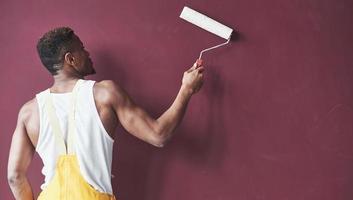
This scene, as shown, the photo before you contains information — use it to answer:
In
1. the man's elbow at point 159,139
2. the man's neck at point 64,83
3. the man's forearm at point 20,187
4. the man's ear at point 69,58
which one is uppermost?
the man's ear at point 69,58

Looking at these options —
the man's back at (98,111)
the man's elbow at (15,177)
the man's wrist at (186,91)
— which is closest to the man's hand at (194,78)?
the man's wrist at (186,91)

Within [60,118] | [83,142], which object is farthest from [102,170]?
[60,118]

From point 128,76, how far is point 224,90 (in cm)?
39

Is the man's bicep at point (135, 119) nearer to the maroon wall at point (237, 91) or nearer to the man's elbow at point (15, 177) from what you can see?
the maroon wall at point (237, 91)

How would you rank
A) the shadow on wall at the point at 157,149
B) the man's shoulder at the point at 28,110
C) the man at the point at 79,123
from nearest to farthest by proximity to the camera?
the man at the point at 79,123
the man's shoulder at the point at 28,110
the shadow on wall at the point at 157,149

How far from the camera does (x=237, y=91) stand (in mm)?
1816

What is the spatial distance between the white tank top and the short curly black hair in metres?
0.12

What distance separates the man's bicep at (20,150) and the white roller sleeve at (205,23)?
738mm

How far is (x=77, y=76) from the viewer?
5.56 feet

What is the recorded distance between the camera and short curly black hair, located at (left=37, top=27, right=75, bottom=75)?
1.65 metres

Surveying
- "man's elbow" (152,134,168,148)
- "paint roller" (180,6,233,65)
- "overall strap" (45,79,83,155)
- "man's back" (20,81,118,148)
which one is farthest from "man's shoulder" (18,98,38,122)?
"paint roller" (180,6,233,65)

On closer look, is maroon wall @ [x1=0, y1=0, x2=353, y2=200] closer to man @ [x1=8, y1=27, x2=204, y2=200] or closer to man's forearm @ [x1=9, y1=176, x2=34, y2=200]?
man @ [x1=8, y1=27, x2=204, y2=200]

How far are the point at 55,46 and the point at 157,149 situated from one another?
57 centimetres

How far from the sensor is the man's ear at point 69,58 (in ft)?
5.45
